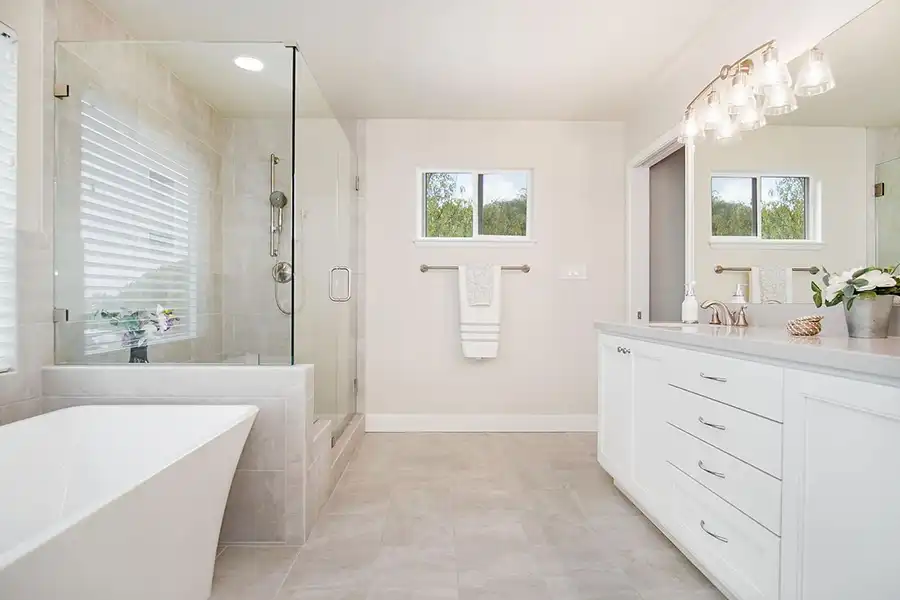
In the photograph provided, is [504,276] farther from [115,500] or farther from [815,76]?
[115,500]

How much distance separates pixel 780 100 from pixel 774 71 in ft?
0.37

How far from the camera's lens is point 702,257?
9.16 feet

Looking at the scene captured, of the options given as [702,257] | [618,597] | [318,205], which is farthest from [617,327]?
[318,205]

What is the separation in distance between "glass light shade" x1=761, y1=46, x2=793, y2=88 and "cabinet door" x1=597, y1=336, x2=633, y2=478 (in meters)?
1.18

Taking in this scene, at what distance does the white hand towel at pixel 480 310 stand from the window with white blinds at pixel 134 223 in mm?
Result: 1866

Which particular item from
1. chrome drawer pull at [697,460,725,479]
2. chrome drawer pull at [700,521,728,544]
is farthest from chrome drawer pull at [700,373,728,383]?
chrome drawer pull at [700,521,728,544]

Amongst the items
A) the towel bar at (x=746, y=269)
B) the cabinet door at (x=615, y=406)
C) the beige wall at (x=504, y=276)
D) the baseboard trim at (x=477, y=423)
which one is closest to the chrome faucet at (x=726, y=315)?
the towel bar at (x=746, y=269)

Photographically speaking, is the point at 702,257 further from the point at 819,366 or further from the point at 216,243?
the point at 216,243

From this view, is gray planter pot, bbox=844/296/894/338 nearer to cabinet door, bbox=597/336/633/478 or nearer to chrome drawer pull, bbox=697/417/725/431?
chrome drawer pull, bbox=697/417/725/431

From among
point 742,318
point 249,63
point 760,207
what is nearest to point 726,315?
point 742,318

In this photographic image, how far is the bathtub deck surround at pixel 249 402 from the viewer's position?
2148mm

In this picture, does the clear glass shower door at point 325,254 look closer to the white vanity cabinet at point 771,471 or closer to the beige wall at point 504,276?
the beige wall at point 504,276

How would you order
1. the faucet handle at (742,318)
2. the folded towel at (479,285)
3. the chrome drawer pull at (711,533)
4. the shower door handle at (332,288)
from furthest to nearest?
the folded towel at (479,285) → the shower door handle at (332,288) → the faucet handle at (742,318) → the chrome drawer pull at (711,533)

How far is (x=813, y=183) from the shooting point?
208 cm
